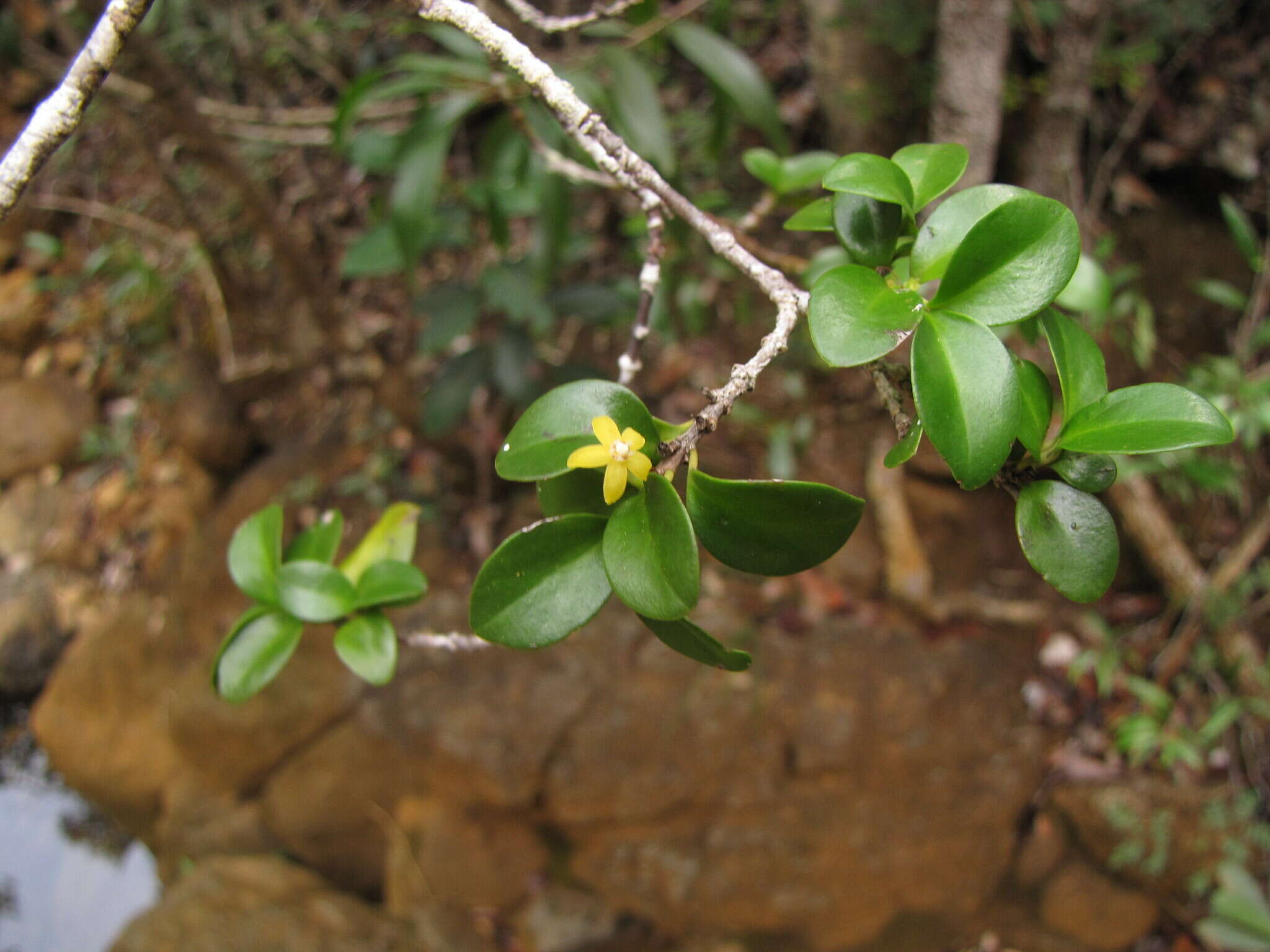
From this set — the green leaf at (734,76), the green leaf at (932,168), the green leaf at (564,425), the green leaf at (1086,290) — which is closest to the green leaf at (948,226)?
the green leaf at (932,168)

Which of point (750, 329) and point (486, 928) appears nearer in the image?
point (486, 928)

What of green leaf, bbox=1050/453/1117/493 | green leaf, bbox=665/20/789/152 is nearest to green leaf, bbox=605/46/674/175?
green leaf, bbox=665/20/789/152

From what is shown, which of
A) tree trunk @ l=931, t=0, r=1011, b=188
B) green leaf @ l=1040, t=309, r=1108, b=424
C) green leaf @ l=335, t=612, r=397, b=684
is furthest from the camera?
tree trunk @ l=931, t=0, r=1011, b=188

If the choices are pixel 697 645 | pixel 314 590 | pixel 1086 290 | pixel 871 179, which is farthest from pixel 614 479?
pixel 1086 290

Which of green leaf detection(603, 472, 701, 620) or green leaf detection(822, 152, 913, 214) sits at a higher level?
green leaf detection(822, 152, 913, 214)

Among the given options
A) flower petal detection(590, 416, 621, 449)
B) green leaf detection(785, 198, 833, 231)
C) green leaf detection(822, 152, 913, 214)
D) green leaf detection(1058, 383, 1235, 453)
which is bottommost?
green leaf detection(1058, 383, 1235, 453)

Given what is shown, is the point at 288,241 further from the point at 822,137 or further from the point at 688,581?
the point at 688,581

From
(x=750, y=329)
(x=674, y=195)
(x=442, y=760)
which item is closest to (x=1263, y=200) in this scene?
(x=750, y=329)

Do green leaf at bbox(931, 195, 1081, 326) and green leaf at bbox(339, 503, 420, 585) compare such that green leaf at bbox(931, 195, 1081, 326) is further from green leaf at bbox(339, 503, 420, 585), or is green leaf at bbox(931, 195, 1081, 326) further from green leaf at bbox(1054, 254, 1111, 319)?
green leaf at bbox(339, 503, 420, 585)
